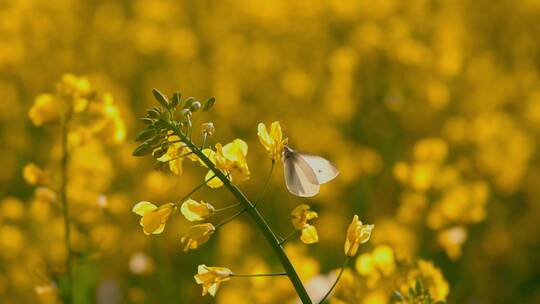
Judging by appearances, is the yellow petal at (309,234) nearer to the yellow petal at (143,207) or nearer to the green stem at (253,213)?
the green stem at (253,213)

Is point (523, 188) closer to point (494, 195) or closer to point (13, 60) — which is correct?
point (494, 195)

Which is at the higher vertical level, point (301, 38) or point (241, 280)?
point (241, 280)

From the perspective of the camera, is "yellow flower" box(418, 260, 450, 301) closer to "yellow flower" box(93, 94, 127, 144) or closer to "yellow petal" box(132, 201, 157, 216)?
"yellow petal" box(132, 201, 157, 216)

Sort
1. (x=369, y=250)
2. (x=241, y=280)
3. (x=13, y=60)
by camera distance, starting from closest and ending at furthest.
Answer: (x=241, y=280), (x=369, y=250), (x=13, y=60)

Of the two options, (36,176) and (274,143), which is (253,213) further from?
(36,176)

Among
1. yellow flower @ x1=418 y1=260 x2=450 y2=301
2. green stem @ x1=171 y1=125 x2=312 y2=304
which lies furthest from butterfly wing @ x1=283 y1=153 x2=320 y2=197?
yellow flower @ x1=418 y1=260 x2=450 y2=301

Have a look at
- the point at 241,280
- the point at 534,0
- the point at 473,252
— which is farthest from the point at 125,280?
the point at 534,0
